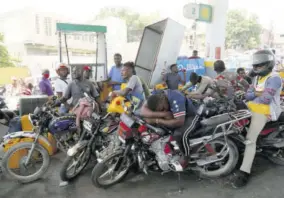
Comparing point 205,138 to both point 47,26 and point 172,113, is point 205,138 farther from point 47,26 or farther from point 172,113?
point 47,26

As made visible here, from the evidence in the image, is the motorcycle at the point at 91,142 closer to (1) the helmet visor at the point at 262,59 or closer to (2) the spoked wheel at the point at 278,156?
(1) the helmet visor at the point at 262,59

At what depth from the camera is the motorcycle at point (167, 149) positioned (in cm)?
312

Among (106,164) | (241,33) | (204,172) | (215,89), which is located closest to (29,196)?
(106,164)

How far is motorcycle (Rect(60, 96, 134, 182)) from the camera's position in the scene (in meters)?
3.32

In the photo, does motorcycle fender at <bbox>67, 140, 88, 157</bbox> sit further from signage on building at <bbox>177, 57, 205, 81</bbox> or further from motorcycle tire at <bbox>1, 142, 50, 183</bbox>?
signage on building at <bbox>177, 57, 205, 81</bbox>

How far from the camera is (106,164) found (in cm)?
321

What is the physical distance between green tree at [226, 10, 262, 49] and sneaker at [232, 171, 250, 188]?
1148 inches

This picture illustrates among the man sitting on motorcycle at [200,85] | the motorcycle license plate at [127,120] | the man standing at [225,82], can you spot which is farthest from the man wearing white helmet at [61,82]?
the man standing at [225,82]

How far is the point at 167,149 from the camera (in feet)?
10.2

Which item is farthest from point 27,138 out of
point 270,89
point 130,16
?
point 130,16

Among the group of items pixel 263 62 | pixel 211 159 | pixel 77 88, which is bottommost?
pixel 211 159

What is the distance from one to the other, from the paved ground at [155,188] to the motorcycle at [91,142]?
8.2 inches

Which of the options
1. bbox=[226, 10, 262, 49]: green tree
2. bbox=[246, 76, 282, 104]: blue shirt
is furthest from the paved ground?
bbox=[226, 10, 262, 49]: green tree

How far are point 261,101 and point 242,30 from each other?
29667mm
